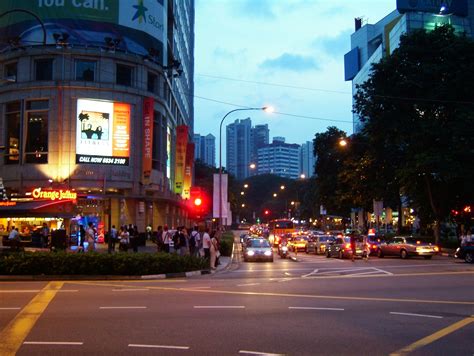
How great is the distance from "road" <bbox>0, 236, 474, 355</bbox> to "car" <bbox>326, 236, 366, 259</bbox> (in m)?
17.4

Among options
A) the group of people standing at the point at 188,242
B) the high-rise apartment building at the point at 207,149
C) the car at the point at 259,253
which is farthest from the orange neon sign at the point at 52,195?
the high-rise apartment building at the point at 207,149

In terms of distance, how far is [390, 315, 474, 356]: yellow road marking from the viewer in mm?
8523

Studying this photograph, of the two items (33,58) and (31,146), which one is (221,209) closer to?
(31,146)

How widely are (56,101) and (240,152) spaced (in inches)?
3779

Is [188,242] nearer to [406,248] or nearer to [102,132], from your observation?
[406,248]

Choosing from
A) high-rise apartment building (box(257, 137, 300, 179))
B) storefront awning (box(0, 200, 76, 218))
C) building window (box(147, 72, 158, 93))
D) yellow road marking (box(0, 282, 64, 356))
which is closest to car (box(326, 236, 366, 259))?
storefront awning (box(0, 200, 76, 218))

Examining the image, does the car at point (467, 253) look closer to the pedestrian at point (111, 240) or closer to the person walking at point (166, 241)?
the person walking at point (166, 241)

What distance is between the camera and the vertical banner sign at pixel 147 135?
4862cm

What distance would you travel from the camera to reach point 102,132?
47125mm

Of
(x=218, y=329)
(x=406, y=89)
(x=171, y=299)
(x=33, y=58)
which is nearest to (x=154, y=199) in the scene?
(x=33, y=58)

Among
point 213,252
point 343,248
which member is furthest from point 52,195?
point 343,248

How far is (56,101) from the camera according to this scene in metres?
46.3

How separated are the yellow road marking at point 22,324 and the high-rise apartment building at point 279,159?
417 ft

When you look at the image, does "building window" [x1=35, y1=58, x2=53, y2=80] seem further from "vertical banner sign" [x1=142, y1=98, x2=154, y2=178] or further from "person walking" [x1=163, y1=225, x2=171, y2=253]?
"person walking" [x1=163, y1=225, x2=171, y2=253]
